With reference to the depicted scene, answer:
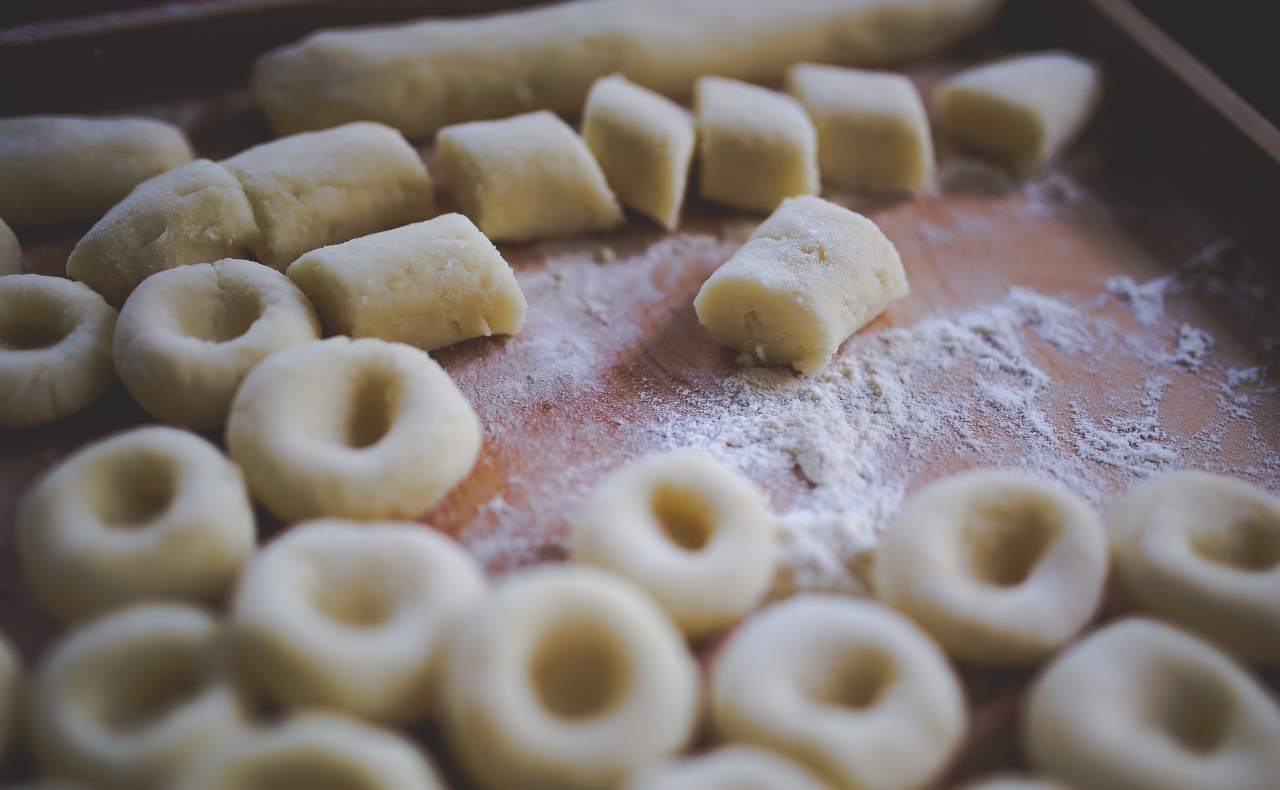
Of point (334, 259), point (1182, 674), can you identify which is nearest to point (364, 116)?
point (334, 259)

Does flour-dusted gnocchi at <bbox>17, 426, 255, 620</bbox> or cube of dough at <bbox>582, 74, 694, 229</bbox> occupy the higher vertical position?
cube of dough at <bbox>582, 74, 694, 229</bbox>

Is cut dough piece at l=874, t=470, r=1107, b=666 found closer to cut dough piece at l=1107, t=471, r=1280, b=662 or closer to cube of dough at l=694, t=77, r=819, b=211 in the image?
cut dough piece at l=1107, t=471, r=1280, b=662

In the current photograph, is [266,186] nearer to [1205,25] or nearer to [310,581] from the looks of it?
[310,581]

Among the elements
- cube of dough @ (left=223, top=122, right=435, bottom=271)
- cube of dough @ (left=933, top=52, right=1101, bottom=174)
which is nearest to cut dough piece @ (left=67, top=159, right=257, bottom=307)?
cube of dough @ (left=223, top=122, right=435, bottom=271)

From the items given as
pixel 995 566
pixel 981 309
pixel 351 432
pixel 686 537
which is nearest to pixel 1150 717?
pixel 995 566

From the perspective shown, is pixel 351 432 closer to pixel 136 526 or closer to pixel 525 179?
pixel 136 526

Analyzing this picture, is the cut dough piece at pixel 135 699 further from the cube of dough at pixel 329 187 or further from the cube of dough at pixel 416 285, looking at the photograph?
the cube of dough at pixel 329 187
